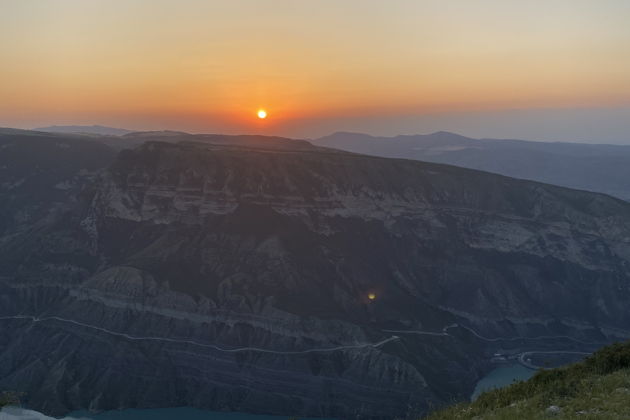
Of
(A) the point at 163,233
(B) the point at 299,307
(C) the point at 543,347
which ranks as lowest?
(C) the point at 543,347

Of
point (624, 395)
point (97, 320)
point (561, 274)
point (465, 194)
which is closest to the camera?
point (624, 395)

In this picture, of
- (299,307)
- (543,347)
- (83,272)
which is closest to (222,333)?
(299,307)

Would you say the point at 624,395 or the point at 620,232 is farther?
the point at 620,232

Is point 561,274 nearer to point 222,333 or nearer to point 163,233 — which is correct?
point 222,333

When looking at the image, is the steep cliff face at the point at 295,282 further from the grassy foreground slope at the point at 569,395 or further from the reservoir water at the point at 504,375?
the grassy foreground slope at the point at 569,395

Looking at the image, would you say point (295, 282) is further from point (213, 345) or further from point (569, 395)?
point (569, 395)

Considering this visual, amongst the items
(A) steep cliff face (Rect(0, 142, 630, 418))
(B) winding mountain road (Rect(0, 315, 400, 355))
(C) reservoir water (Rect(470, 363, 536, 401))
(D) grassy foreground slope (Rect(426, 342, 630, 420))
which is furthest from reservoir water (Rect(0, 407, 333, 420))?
(D) grassy foreground slope (Rect(426, 342, 630, 420))

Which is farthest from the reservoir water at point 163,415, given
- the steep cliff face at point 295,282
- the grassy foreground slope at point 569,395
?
the grassy foreground slope at point 569,395
